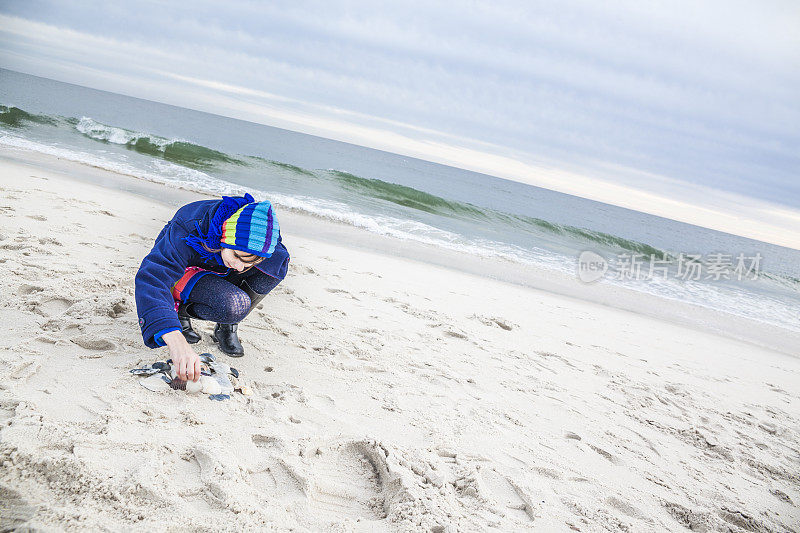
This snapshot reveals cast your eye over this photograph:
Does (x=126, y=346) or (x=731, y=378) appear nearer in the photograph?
(x=126, y=346)

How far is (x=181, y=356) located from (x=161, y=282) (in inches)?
13.8

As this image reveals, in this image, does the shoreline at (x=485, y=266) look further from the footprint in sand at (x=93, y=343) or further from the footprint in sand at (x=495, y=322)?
the footprint in sand at (x=93, y=343)

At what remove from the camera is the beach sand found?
5.50 feet

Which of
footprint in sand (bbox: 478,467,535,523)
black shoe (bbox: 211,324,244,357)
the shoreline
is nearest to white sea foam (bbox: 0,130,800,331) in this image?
the shoreline

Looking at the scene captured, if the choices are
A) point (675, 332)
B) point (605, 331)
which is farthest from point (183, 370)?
point (675, 332)

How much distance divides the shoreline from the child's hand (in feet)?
16.1

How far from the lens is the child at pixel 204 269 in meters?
2.04

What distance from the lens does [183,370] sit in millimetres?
1997

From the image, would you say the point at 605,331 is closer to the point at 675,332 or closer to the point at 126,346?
the point at 675,332

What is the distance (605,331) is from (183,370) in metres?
4.66

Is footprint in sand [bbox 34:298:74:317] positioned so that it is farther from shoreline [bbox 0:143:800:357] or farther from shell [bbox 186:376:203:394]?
shoreline [bbox 0:143:800:357]

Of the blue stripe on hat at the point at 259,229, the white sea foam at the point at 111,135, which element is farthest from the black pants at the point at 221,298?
the white sea foam at the point at 111,135

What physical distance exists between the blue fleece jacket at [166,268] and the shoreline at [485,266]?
461 cm

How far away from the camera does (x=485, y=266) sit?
26.9ft
